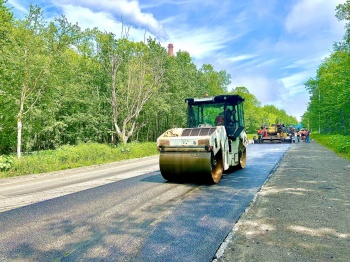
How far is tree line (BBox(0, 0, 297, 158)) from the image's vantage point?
16.2 metres

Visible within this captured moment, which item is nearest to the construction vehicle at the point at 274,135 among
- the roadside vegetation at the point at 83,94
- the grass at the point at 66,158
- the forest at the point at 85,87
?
the roadside vegetation at the point at 83,94

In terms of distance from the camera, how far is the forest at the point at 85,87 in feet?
53.4

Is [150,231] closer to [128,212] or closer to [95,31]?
[128,212]

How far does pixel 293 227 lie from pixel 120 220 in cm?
294

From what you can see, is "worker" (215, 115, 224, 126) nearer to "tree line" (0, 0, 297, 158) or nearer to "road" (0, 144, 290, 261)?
"road" (0, 144, 290, 261)

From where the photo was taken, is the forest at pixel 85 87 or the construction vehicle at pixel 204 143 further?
the forest at pixel 85 87

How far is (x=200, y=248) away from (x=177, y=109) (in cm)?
3048

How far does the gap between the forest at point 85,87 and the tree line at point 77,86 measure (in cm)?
6

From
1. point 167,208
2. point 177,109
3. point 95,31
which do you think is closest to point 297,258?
point 167,208

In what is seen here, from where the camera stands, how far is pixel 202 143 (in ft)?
26.3

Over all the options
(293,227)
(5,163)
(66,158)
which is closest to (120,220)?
(293,227)

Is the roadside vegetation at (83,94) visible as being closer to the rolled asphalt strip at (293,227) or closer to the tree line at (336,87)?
the tree line at (336,87)

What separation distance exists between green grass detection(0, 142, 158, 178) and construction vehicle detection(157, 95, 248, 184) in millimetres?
7015

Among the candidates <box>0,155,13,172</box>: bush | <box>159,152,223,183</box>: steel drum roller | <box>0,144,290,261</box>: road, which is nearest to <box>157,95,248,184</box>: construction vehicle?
<box>159,152,223,183</box>: steel drum roller
